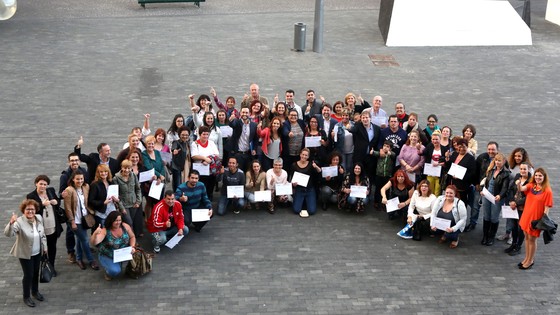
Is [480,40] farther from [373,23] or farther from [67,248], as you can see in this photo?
A: [67,248]

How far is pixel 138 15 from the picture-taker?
1046 inches

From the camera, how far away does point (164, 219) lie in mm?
11141

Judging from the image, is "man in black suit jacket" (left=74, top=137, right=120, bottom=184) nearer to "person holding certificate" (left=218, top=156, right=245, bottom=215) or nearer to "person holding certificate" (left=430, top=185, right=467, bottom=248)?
"person holding certificate" (left=218, top=156, right=245, bottom=215)

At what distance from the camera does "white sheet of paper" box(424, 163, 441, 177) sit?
12.1 metres

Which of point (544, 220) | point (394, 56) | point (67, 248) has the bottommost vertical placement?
point (67, 248)

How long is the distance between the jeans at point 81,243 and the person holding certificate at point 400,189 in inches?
179

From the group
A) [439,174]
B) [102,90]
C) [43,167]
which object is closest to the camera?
[439,174]

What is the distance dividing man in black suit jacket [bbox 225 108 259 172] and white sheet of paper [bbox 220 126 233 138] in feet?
0.18

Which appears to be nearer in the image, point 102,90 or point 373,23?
point 102,90

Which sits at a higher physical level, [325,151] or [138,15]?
[138,15]

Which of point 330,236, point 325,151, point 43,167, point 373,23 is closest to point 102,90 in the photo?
point 43,167

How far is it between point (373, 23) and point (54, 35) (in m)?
10.3

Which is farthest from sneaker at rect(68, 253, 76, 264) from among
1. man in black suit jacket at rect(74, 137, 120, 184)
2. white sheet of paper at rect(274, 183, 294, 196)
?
white sheet of paper at rect(274, 183, 294, 196)

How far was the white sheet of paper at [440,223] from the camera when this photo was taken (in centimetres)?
1139
